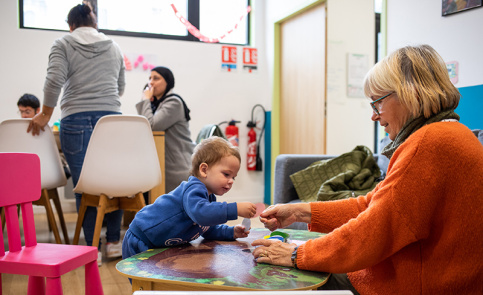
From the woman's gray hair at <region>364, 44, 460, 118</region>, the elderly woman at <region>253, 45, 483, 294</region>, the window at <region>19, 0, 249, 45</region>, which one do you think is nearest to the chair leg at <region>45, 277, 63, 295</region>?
the elderly woman at <region>253, 45, 483, 294</region>

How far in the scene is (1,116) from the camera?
4.28 m

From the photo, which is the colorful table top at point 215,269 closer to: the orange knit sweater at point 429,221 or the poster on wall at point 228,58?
the orange knit sweater at point 429,221

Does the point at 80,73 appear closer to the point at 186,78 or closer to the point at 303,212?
the point at 303,212

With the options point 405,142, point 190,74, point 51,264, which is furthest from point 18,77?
point 405,142

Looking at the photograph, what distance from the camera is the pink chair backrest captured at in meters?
1.34

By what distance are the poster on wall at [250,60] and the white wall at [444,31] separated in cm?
224

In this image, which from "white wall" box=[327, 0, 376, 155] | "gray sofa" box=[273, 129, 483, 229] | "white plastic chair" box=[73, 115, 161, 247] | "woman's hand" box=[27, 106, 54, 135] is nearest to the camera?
"white plastic chair" box=[73, 115, 161, 247]

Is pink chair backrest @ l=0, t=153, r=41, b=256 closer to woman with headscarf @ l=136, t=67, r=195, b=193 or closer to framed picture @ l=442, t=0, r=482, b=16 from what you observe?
woman with headscarf @ l=136, t=67, r=195, b=193

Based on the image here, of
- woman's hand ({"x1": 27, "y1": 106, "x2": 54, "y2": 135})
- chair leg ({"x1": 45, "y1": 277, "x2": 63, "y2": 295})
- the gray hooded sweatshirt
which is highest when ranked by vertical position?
the gray hooded sweatshirt

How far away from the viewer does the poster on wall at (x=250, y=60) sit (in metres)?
5.18

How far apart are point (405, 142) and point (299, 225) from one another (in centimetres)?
144

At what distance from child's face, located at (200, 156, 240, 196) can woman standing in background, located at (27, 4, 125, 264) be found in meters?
1.39

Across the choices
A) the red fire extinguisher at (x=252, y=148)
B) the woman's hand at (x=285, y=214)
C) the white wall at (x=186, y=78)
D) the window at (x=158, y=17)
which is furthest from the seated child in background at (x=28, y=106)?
the woman's hand at (x=285, y=214)

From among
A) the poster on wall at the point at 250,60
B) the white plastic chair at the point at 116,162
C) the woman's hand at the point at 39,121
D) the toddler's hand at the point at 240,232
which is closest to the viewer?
the toddler's hand at the point at 240,232
